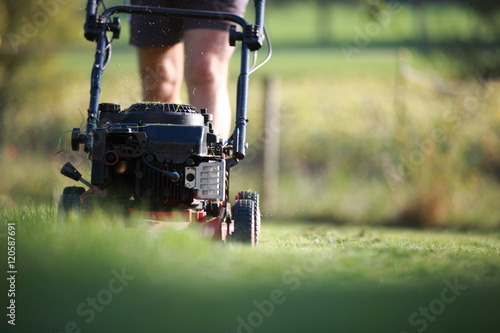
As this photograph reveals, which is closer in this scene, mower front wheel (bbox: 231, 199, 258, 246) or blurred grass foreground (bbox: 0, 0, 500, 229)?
mower front wheel (bbox: 231, 199, 258, 246)

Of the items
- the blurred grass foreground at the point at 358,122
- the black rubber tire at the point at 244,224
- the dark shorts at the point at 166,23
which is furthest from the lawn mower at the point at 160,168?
the blurred grass foreground at the point at 358,122

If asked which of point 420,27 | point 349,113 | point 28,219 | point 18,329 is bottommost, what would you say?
point 18,329

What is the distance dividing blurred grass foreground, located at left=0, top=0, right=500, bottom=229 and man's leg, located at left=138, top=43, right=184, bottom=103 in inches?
42.0

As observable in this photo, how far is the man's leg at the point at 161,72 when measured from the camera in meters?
2.77

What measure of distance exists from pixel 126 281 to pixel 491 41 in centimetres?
506

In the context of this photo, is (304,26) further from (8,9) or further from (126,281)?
(126,281)

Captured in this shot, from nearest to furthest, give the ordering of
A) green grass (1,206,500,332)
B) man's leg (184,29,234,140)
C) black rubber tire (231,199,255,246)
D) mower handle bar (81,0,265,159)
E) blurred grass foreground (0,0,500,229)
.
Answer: green grass (1,206,500,332) < black rubber tire (231,199,255,246) < mower handle bar (81,0,265,159) < man's leg (184,29,234,140) < blurred grass foreground (0,0,500,229)

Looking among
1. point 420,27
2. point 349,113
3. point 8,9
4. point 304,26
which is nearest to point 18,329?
point 8,9

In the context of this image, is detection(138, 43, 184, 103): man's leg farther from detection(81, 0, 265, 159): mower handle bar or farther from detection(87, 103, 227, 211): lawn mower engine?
detection(87, 103, 227, 211): lawn mower engine

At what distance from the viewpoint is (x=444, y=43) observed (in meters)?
6.35

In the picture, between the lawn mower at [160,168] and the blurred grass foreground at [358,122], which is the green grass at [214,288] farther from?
the blurred grass foreground at [358,122]

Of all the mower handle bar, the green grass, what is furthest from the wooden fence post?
the green grass

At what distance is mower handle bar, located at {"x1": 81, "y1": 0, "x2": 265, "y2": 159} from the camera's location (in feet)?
8.00

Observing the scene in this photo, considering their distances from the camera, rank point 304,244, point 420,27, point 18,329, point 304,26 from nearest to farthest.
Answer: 1. point 18,329
2. point 304,244
3. point 420,27
4. point 304,26
